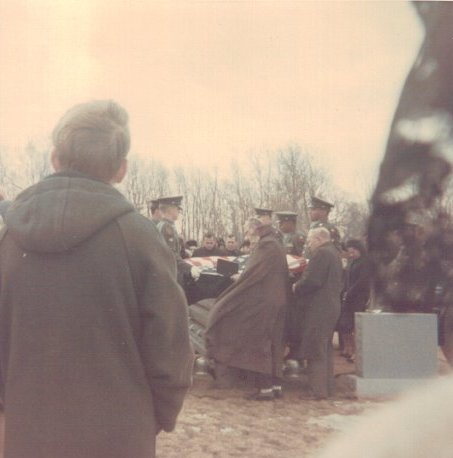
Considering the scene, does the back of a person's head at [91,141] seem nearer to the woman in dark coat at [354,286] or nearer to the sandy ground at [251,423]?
the sandy ground at [251,423]

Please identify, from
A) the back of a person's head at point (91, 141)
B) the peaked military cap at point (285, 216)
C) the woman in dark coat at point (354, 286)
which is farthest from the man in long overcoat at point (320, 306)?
the back of a person's head at point (91, 141)

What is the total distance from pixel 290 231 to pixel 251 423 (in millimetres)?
3314

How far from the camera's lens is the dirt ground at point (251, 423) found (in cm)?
463

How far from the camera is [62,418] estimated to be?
1.77 metres

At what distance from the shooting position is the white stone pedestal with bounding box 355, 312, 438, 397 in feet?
22.1

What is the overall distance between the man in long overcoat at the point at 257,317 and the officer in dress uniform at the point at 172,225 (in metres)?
0.39

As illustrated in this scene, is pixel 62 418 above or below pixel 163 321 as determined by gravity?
below

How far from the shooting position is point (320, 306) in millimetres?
6711

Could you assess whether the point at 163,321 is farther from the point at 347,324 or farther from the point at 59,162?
the point at 347,324

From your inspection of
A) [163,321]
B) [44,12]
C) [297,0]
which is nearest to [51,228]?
[163,321]

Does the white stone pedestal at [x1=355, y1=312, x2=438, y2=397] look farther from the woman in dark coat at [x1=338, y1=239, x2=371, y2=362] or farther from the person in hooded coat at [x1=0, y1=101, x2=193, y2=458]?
the person in hooded coat at [x1=0, y1=101, x2=193, y2=458]

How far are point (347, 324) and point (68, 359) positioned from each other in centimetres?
678

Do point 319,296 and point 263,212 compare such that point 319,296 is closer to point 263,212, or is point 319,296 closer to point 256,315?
point 256,315

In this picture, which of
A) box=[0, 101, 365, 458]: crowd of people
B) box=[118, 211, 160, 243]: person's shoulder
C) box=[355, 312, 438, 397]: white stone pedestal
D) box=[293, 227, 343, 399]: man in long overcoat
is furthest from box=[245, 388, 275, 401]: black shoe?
box=[118, 211, 160, 243]: person's shoulder
